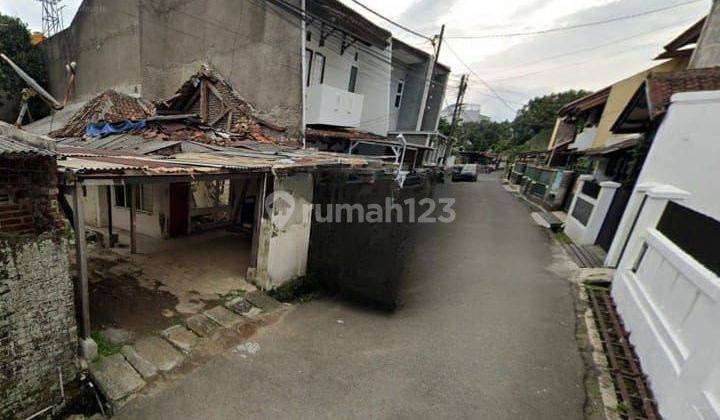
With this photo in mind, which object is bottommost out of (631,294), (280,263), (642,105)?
(280,263)

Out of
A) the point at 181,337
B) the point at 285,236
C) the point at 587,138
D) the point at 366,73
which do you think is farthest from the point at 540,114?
the point at 181,337

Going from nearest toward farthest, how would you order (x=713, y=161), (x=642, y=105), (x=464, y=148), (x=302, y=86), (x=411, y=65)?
(x=713, y=161) < (x=642, y=105) < (x=302, y=86) < (x=411, y=65) < (x=464, y=148)

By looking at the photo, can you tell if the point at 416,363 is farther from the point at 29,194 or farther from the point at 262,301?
the point at 29,194

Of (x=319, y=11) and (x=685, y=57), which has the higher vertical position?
(x=685, y=57)

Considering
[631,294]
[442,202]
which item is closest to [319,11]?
[442,202]

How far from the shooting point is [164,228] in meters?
8.18

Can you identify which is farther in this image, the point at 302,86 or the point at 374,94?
the point at 374,94

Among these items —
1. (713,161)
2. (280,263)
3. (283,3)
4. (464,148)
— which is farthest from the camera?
(464,148)

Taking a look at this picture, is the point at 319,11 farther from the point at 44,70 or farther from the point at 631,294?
the point at 44,70

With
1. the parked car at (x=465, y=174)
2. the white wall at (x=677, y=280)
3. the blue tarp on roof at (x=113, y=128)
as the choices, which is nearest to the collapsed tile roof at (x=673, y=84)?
the white wall at (x=677, y=280)

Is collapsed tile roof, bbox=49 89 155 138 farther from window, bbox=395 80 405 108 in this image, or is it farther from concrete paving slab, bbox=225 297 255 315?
window, bbox=395 80 405 108

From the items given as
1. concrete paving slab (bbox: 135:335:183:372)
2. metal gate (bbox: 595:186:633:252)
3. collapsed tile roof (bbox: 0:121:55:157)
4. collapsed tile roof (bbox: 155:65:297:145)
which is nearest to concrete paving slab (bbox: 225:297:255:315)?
concrete paving slab (bbox: 135:335:183:372)

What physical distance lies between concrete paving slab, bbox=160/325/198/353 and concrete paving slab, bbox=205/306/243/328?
1.39 ft

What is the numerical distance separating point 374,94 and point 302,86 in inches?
236
